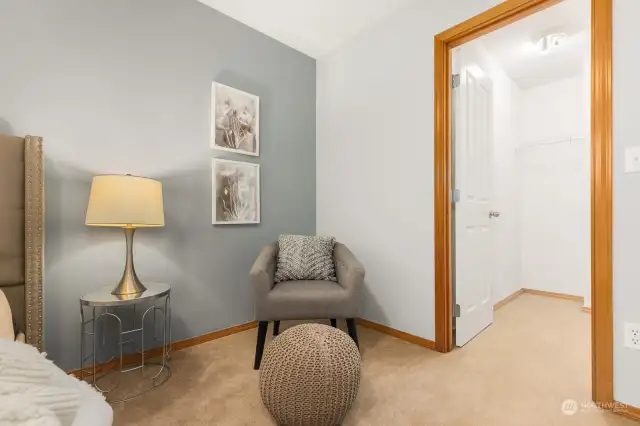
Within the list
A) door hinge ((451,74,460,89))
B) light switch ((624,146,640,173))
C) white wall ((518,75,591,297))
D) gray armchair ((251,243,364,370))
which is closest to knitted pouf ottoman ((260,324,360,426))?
gray armchair ((251,243,364,370))

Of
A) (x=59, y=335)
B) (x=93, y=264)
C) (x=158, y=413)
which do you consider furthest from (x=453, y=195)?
(x=59, y=335)

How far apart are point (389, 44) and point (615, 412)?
2587mm

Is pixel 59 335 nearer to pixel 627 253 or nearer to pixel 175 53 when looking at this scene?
pixel 175 53

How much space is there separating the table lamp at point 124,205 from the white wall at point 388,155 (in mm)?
1591

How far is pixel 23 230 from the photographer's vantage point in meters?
1.47

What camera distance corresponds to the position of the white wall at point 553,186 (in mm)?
3381

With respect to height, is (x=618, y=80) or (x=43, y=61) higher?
(x=43, y=61)

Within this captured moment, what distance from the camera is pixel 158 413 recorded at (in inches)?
55.9

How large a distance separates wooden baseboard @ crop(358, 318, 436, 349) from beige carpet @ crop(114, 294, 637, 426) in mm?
62

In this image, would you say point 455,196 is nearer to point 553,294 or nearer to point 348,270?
point 348,270

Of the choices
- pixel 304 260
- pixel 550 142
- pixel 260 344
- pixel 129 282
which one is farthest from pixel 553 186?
pixel 129 282

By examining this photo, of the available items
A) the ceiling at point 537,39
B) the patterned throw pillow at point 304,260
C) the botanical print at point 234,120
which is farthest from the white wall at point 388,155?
the ceiling at point 537,39

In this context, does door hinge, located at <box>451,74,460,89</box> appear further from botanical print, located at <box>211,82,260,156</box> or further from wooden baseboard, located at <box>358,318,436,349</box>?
wooden baseboard, located at <box>358,318,436,349</box>

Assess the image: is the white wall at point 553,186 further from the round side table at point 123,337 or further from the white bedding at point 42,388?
the white bedding at point 42,388
